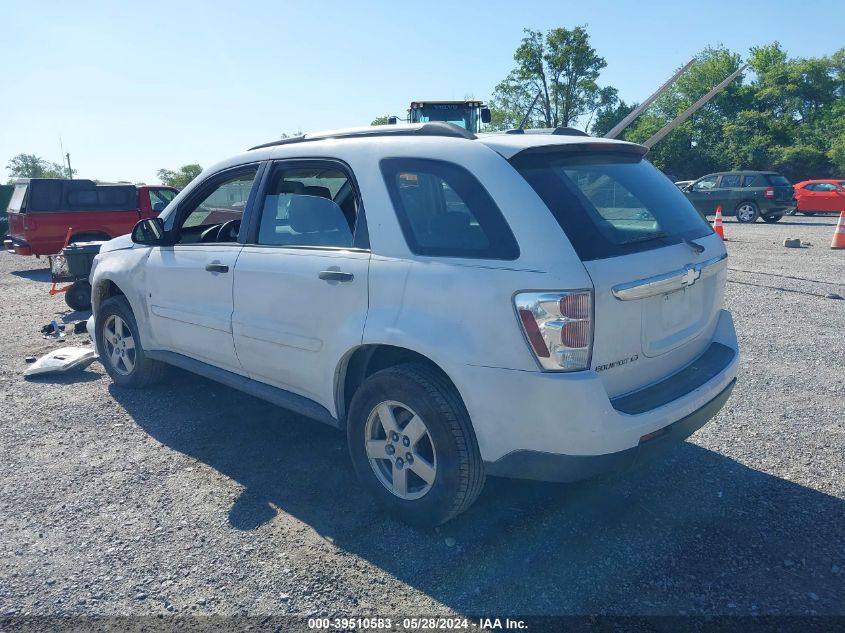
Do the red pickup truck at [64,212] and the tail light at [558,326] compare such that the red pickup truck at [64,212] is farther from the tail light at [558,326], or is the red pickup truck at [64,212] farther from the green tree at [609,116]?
the green tree at [609,116]

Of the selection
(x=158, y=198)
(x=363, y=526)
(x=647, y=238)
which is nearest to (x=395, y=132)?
(x=647, y=238)

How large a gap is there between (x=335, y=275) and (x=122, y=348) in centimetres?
288

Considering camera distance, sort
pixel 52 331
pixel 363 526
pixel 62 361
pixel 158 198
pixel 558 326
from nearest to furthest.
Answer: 1. pixel 558 326
2. pixel 363 526
3. pixel 62 361
4. pixel 52 331
5. pixel 158 198

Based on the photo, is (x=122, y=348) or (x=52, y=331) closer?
(x=122, y=348)

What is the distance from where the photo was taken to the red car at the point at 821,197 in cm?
2355

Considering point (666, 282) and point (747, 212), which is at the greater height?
point (666, 282)

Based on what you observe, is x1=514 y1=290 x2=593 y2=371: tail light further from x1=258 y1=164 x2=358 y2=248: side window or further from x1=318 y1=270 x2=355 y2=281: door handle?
x1=258 y1=164 x2=358 y2=248: side window

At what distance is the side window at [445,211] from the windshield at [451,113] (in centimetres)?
1246

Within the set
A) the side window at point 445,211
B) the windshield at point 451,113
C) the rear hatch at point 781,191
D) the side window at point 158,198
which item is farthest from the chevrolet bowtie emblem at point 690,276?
the rear hatch at point 781,191

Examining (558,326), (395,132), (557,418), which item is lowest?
(557,418)

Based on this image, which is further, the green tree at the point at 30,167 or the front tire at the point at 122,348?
the green tree at the point at 30,167

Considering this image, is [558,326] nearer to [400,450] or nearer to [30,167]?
[400,450]

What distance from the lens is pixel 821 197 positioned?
23.8 metres

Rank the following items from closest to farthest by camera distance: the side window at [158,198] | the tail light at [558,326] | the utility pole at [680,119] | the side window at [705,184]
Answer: the tail light at [558,326] → the utility pole at [680,119] → the side window at [158,198] → the side window at [705,184]
